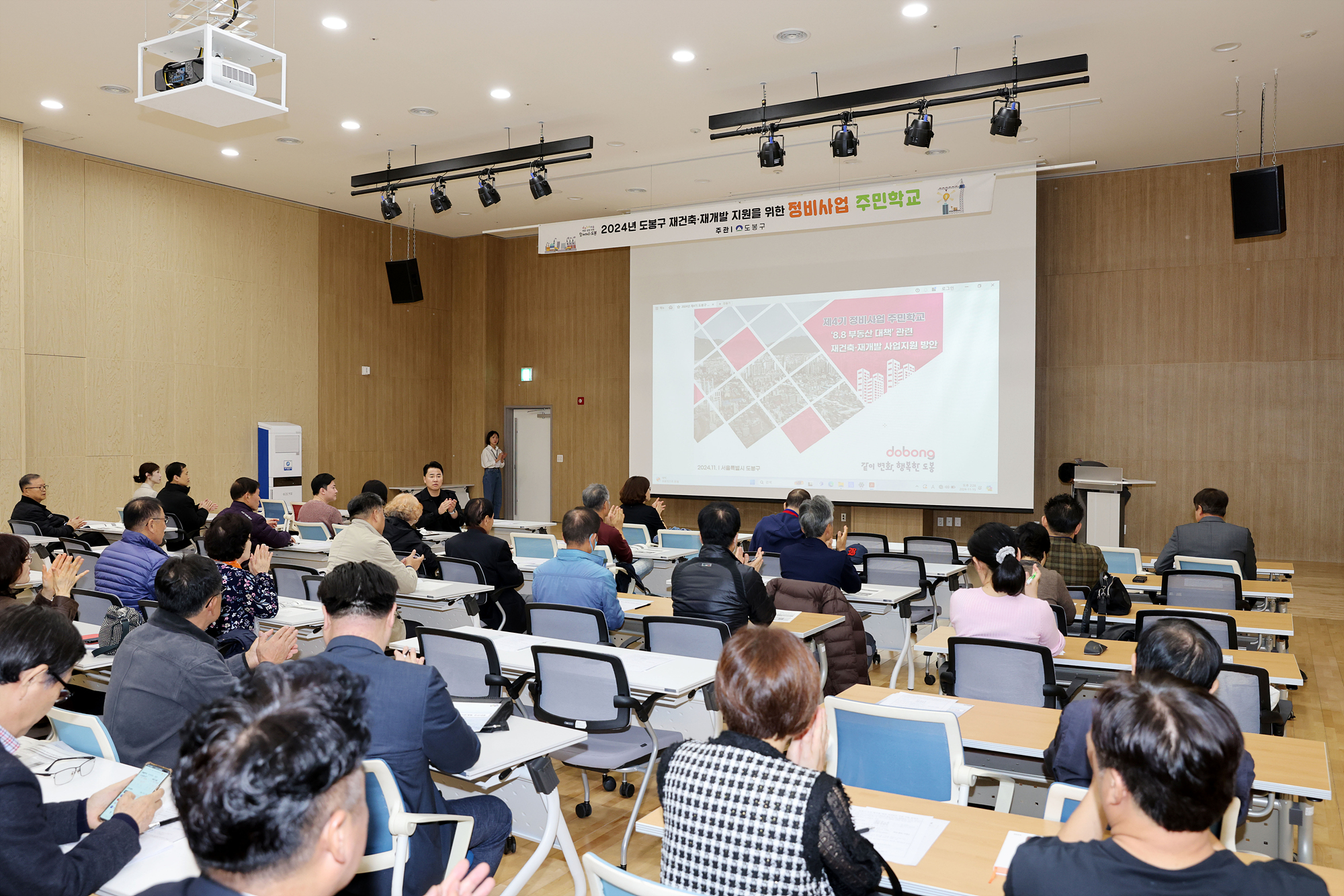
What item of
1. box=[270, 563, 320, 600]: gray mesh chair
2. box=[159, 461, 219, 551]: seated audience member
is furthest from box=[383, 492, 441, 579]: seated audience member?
box=[159, 461, 219, 551]: seated audience member

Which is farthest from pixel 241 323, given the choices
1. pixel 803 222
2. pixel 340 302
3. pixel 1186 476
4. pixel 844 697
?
pixel 1186 476

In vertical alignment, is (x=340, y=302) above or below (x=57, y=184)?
below

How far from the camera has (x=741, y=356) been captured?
1199cm

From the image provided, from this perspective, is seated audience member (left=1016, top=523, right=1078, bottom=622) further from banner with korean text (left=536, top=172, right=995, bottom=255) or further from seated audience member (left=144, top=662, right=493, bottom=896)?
banner with korean text (left=536, top=172, right=995, bottom=255)

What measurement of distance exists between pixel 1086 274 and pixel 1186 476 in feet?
8.58

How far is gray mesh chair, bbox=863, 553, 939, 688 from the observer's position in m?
5.77

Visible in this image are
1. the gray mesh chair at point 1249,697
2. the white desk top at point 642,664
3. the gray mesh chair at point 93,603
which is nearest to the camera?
the gray mesh chair at point 1249,697

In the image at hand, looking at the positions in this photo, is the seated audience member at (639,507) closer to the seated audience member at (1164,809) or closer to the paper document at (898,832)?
the paper document at (898,832)

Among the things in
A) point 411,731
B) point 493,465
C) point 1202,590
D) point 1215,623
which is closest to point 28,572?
point 411,731

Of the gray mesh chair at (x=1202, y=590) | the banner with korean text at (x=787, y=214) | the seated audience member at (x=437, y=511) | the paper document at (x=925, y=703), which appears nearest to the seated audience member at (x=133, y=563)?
the paper document at (x=925, y=703)

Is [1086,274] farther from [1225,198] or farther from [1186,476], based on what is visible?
[1186,476]

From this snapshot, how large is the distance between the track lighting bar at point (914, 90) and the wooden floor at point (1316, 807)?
4372 millimetres

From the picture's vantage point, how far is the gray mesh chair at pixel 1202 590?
513cm

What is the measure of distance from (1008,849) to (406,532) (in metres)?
5.12
